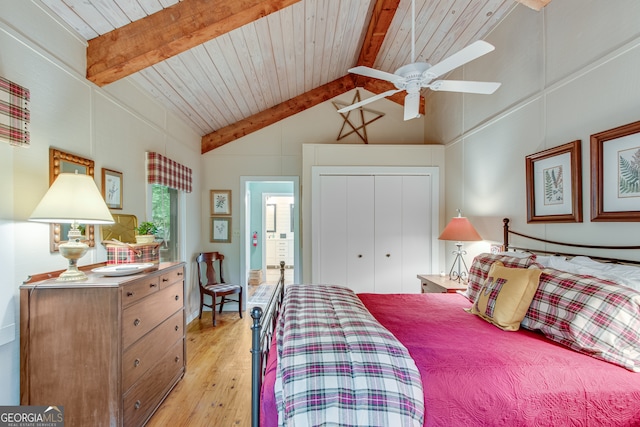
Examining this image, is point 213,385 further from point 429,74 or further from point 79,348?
point 429,74

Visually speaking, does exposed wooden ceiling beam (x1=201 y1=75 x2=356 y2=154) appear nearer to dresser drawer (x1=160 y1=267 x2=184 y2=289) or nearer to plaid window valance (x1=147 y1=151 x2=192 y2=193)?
plaid window valance (x1=147 y1=151 x2=192 y2=193)

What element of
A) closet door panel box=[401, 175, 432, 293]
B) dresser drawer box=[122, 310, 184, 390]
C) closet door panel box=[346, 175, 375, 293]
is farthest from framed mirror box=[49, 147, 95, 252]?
closet door panel box=[401, 175, 432, 293]

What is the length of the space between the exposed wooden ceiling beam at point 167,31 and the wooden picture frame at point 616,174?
2263 mm

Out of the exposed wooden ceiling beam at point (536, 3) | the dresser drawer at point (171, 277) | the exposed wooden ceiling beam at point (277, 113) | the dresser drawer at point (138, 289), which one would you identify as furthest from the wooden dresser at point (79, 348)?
the exposed wooden ceiling beam at point (536, 3)

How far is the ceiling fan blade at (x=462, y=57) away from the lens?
1.62 meters

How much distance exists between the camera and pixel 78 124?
203 centimetres

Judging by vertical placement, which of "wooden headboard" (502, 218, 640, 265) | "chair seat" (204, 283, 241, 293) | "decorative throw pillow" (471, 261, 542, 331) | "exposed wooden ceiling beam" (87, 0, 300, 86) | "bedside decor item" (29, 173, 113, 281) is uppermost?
"exposed wooden ceiling beam" (87, 0, 300, 86)

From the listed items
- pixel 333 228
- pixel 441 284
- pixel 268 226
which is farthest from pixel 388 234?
pixel 268 226

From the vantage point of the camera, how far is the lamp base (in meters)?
1.67

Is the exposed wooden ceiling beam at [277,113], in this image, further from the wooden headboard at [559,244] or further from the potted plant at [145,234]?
the wooden headboard at [559,244]

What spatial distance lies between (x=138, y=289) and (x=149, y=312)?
0.81ft

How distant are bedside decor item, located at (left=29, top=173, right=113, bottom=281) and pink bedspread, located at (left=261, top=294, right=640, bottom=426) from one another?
1.28 metres

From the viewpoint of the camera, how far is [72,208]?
1584mm

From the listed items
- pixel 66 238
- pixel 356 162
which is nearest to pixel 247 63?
pixel 356 162
